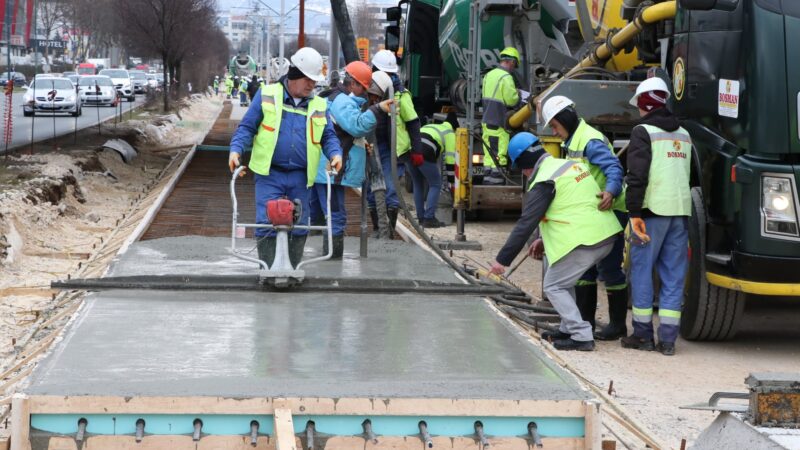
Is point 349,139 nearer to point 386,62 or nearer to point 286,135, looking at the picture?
point 286,135

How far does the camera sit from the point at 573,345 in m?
9.44

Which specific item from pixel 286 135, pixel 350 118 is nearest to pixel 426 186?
pixel 350 118

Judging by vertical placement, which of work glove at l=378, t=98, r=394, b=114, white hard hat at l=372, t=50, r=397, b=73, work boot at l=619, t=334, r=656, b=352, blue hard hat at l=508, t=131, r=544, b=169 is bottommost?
work boot at l=619, t=334, r=656, b=352

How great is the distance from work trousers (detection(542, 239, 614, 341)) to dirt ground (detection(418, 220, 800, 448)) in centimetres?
19

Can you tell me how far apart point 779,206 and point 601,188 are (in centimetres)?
133

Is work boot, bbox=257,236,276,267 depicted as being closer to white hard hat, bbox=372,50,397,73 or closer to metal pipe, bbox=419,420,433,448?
metal pipe, bbox=419,420,433,448

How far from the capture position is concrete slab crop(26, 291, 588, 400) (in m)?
6.21

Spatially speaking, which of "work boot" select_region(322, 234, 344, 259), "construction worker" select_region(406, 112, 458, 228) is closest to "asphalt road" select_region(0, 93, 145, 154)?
"construction worker" select_region(406, 112, 458, 228)

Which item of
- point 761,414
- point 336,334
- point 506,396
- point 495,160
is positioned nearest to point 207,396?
point 506,396

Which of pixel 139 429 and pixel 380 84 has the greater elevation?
pixel 380 84

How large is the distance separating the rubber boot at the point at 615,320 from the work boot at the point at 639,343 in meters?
0.27

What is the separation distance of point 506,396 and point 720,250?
12.4 ft

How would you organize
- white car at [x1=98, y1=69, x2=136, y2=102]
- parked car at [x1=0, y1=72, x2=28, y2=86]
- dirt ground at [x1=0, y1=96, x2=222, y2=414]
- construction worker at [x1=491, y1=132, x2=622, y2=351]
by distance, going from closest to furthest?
1. construction worker at [x1=491, y1=132, x2=622, y2=351]
2. dirt ground at [x1=0, y1=96, x2=222, y2=414]
3. white car at [x1=98, y1=69, x2=136, y2=102]
4. parked car at [x1=0, y1=72, x2=28, y2=86]

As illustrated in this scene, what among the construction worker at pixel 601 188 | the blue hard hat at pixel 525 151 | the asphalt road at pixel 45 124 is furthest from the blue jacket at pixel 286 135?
the asphalt road at pixel 45 124
